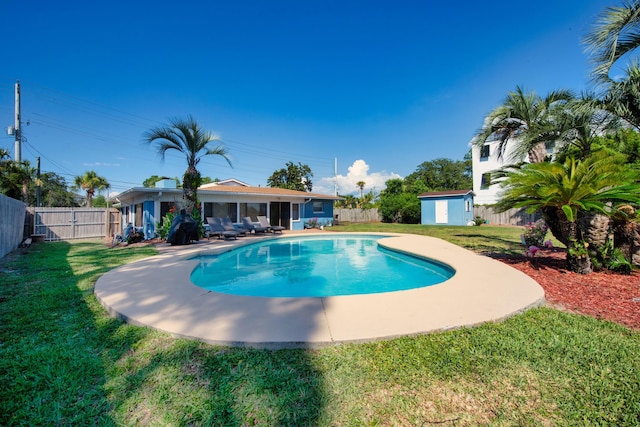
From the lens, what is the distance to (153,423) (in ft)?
6.14

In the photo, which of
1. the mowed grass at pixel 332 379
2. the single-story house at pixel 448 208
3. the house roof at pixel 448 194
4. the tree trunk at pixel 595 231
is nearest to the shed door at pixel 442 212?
the single-story house at pixel 448 208

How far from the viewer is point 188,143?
12742 mm

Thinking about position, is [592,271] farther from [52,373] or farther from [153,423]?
[52,373]

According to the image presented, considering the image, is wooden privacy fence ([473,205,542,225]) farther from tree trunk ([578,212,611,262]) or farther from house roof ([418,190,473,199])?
tree trunk ([578,212,611,262])

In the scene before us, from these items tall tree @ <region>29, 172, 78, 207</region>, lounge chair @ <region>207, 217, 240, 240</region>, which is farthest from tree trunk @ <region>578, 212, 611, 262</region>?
tall tree @ <region>29, 172, 78, 207</region>

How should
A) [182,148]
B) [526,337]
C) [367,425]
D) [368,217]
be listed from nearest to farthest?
[367,425], [526,337], [182,148], [368,217]

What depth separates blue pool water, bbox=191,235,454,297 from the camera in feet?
21.3

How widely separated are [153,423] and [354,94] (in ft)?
72.4

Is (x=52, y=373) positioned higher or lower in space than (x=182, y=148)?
lower

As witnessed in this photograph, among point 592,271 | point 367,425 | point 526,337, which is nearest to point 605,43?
point 592,271

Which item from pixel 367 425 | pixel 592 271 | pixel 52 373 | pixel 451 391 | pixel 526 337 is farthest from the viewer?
pixel 592 271

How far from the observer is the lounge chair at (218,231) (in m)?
13.9

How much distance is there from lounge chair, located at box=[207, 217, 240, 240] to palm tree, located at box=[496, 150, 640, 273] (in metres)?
12.0

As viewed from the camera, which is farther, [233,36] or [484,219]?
[484,219]
